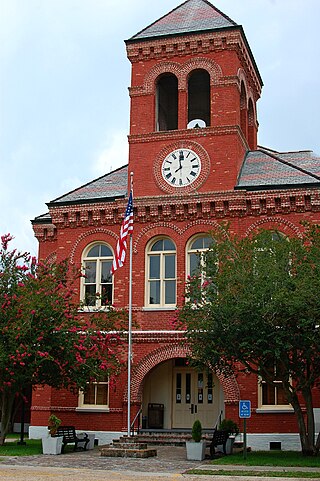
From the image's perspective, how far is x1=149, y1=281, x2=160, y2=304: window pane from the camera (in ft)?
96.2

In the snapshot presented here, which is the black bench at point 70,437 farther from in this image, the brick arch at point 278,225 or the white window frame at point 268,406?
the brick arch at point 278,225

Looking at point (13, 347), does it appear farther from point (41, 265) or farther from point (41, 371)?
point (41, 265)

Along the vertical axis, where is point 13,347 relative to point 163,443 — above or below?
above

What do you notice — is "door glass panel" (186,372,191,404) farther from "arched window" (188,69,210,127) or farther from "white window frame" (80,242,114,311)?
"arched window" (188,69,210,127)

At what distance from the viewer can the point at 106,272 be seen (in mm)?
30375

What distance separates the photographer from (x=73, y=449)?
25609mm

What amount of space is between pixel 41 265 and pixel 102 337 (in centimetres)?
339

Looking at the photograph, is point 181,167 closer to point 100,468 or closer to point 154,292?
point 154,292

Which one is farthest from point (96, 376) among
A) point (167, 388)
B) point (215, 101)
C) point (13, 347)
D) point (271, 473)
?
point (215, 101)

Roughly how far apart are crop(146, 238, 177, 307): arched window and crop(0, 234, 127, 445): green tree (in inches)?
111

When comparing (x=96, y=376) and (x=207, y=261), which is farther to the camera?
(x=96, y=376)

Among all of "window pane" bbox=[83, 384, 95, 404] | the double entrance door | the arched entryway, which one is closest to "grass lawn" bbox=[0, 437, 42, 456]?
"window pane" bbox=[83, 384, 95, 404]

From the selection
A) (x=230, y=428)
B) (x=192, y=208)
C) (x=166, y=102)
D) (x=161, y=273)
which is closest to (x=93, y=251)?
(x=161, y=273)

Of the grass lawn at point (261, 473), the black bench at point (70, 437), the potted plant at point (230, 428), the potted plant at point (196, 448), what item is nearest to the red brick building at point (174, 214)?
the potted plant at point (230, 428)
